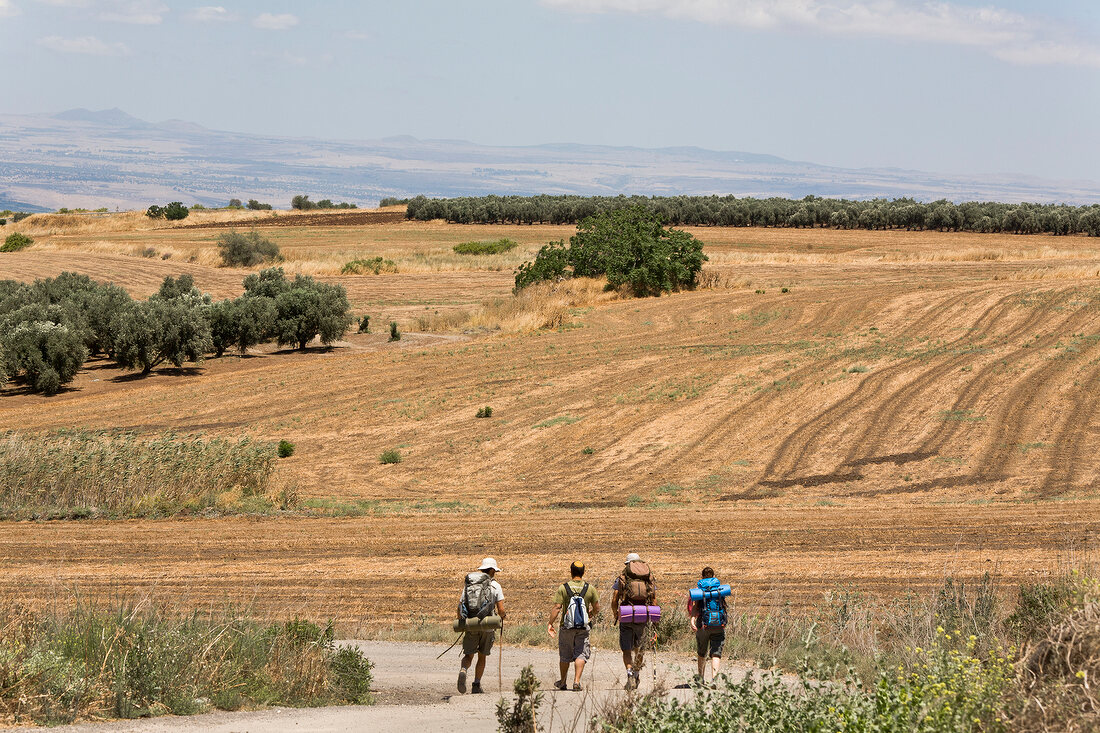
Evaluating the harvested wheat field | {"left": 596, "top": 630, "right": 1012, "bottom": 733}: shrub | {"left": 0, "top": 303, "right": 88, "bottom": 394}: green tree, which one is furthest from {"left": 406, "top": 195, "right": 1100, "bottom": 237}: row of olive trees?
{"left": 596, "top": 630, "right": 1012, "bottom": 733}: shrub

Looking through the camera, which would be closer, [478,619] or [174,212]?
[478,619]

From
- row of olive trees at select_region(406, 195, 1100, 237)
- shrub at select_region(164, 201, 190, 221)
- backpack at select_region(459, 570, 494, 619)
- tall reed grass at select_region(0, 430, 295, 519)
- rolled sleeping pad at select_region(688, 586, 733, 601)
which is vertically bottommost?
tall reed grass at select_region(0, 430, 295, 519)

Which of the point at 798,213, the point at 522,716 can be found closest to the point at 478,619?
the point at 522,716

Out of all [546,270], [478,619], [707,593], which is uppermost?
[546,270]

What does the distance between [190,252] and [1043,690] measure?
73.9m

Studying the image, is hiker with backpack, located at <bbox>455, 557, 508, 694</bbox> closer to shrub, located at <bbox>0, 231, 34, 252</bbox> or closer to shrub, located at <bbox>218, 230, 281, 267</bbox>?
shrub, located at <bbox>218, 230, 281, 267</bbox>

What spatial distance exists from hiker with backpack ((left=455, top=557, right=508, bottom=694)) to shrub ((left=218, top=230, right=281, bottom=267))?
201ft

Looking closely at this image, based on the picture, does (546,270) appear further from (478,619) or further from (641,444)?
(478,619)

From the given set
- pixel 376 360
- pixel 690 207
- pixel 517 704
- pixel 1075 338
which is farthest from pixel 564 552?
pixel 690 207

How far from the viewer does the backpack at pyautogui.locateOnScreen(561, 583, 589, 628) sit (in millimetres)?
10078

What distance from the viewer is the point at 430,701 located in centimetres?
1000

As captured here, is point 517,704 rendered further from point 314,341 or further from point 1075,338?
point 314,341

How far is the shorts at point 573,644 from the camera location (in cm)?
1012

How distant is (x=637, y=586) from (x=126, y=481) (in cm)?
1386
